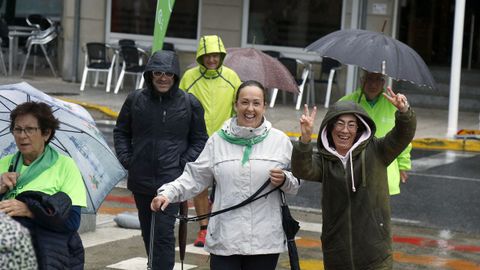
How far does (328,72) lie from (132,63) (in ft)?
13.3

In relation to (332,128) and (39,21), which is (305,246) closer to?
(332,128)

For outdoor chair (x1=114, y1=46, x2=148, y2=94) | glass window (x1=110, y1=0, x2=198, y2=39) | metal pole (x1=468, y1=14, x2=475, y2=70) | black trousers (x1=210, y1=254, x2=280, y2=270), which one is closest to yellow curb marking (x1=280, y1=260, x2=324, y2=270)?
black trousers (x1=210, y1=254, x2=280, y2=270)

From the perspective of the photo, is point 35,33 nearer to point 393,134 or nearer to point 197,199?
point 197,199

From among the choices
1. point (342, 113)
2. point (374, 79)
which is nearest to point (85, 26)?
point (374, 79)

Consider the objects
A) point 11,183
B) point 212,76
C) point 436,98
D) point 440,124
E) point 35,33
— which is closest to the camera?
point 11,183

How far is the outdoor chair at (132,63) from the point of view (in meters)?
23.3

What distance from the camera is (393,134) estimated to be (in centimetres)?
638

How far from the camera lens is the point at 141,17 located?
25484 mm

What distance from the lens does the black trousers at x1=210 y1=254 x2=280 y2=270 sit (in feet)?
21.3

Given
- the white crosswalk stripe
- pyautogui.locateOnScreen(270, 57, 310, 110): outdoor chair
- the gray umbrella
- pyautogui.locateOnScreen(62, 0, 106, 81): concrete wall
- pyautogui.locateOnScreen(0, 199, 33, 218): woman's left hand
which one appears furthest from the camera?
pyautogui.locateOnScreen(62, 0, 106, 81): concrete wall

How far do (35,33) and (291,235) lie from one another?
20.5m

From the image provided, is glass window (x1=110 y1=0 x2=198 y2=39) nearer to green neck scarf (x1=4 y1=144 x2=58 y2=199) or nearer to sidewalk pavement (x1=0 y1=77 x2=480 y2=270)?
sidewalk pavement (x1=0 y1=77 x2=480 y2=270)

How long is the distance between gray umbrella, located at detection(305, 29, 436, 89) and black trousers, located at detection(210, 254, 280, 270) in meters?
1.96

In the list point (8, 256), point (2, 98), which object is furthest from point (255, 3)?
point (8, 256)
